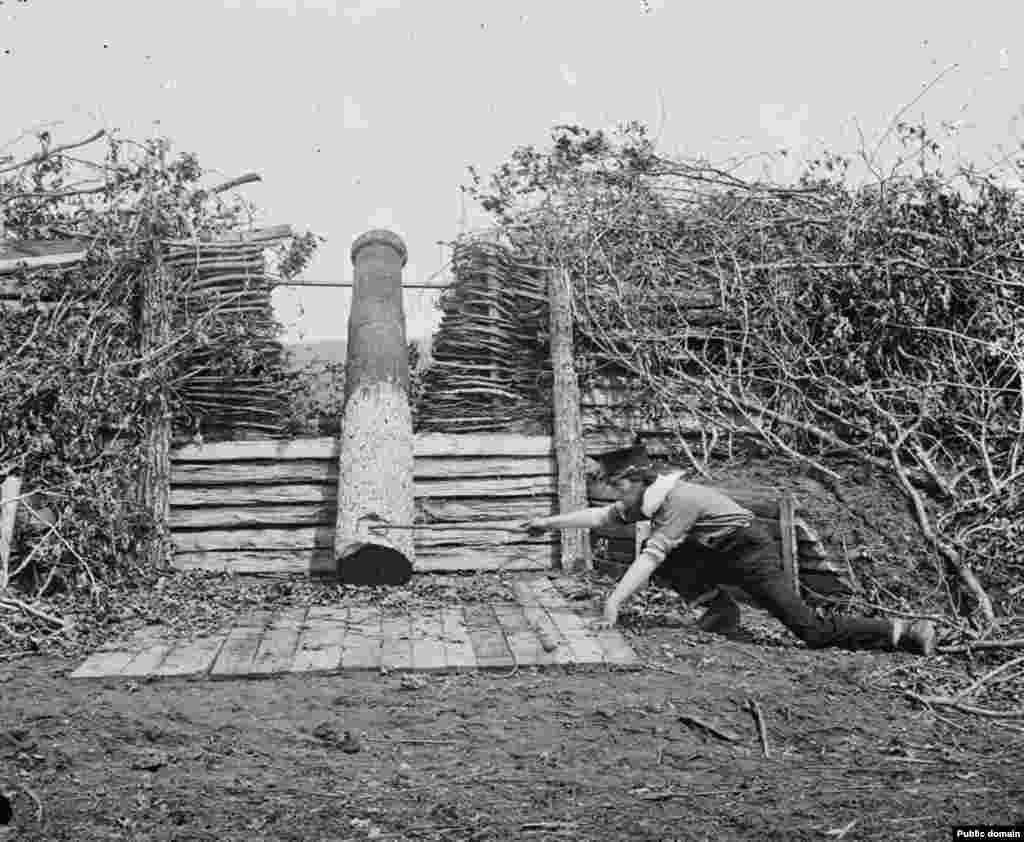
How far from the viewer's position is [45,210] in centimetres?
979

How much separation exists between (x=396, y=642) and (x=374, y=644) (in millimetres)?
129

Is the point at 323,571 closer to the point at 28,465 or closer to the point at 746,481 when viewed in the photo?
the point at 28,465

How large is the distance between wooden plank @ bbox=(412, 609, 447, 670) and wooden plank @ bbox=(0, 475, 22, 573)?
3.02m

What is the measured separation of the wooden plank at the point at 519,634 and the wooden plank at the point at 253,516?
6.48 feet

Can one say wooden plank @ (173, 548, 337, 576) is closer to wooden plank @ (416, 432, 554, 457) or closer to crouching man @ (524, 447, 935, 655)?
wooden plank @ (416, 432, 554, 457)

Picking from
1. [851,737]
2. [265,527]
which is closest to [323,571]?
[265,527]

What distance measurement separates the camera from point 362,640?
6.17 meters

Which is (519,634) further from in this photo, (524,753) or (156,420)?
(156,420)

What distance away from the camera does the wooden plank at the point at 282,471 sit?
8539mm

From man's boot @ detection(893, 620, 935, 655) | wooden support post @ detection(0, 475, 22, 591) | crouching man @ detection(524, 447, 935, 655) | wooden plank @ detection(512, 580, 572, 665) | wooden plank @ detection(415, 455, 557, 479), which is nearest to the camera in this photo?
wooden plank @ detection(512, 580, 572, 665)

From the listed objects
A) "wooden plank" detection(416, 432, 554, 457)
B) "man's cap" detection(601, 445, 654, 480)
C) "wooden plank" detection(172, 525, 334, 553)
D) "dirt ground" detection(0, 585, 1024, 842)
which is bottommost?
"dirt ground" detection(0, 585, 1024, 842)

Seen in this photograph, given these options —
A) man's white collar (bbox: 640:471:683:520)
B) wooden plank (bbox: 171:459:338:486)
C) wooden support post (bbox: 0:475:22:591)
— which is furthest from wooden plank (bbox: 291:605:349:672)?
wooden support post (bbox: 0:475:22:591)

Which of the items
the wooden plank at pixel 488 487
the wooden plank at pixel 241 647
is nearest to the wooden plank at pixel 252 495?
the wooden plank at pixel 488 487

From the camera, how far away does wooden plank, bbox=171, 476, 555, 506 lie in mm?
8492
